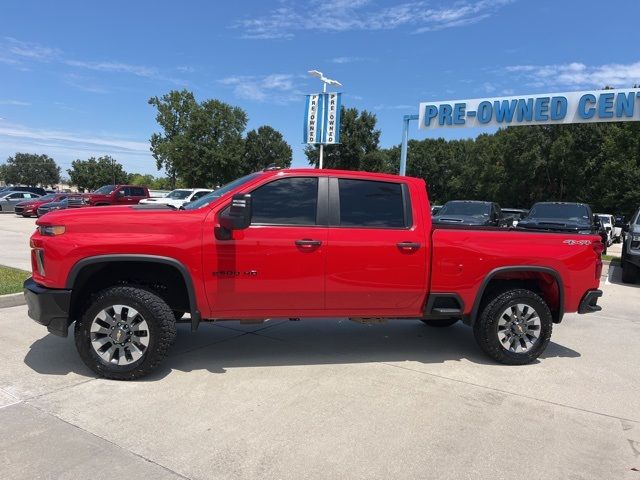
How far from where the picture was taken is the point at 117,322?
4238 mm

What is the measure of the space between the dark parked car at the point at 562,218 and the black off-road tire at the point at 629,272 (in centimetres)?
129

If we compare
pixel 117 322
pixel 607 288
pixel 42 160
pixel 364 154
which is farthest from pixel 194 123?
pixel 42 160

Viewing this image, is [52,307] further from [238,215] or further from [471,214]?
[471,214]

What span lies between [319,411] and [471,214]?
1238 centimetres

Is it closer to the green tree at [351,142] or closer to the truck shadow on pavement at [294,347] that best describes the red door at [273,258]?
the truck shadow on pavement at [294,347]

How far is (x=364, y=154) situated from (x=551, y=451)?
52.2m

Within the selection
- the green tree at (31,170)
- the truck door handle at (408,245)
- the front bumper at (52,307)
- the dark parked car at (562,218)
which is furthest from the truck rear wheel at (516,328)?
the green tree at (31,170)

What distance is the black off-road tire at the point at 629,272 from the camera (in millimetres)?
11094

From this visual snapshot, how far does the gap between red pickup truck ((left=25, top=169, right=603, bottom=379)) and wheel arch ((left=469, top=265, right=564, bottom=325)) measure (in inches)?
0.8

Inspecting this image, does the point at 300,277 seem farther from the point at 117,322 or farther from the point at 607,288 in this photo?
the point at 607,288

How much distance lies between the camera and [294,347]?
5391mm

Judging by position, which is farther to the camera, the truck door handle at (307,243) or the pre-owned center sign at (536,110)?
the pre-owned center sign at (536,110)

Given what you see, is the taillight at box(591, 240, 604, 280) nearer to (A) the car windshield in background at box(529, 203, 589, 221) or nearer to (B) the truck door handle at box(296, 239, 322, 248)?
(B) the truck door handle at box(296, 239, 322, 248)

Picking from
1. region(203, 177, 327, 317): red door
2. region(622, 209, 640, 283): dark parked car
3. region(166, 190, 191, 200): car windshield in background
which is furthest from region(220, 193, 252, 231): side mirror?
region(166, 190, 191, 200): car windshield in background
